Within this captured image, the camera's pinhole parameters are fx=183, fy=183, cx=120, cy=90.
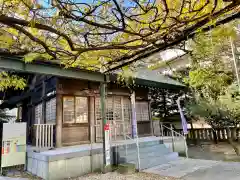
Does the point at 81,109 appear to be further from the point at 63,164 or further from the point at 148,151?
the point at 148,151

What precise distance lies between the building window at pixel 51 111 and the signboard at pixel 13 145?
1.23 meters

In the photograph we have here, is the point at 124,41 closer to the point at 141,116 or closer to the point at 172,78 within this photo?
the point at 141,116

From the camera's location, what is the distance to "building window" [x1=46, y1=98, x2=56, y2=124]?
702 centimetres

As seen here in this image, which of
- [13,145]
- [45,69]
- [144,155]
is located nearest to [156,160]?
[144,155]

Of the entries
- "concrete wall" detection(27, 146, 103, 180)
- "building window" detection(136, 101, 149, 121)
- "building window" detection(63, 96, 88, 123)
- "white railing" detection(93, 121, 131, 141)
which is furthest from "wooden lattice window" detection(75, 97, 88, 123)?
"building window" detection(136, 101, 149, 121)

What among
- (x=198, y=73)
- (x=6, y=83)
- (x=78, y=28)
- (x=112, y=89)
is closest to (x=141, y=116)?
(x=112, y=89)

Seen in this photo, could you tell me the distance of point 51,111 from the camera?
23.7 feet

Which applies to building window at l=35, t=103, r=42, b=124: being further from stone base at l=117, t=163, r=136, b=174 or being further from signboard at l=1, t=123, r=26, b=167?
stone base at l=117, t=163, r=136, b=174

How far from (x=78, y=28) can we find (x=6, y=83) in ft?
11.0

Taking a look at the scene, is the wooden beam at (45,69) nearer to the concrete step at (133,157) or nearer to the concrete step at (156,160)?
the concrete step at (133,157)

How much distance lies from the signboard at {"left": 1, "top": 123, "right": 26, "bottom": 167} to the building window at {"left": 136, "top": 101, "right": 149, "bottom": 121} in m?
5.17

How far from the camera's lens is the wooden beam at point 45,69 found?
13.2 ft

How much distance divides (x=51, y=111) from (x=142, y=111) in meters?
4.38

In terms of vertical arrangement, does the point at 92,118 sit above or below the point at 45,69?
below
